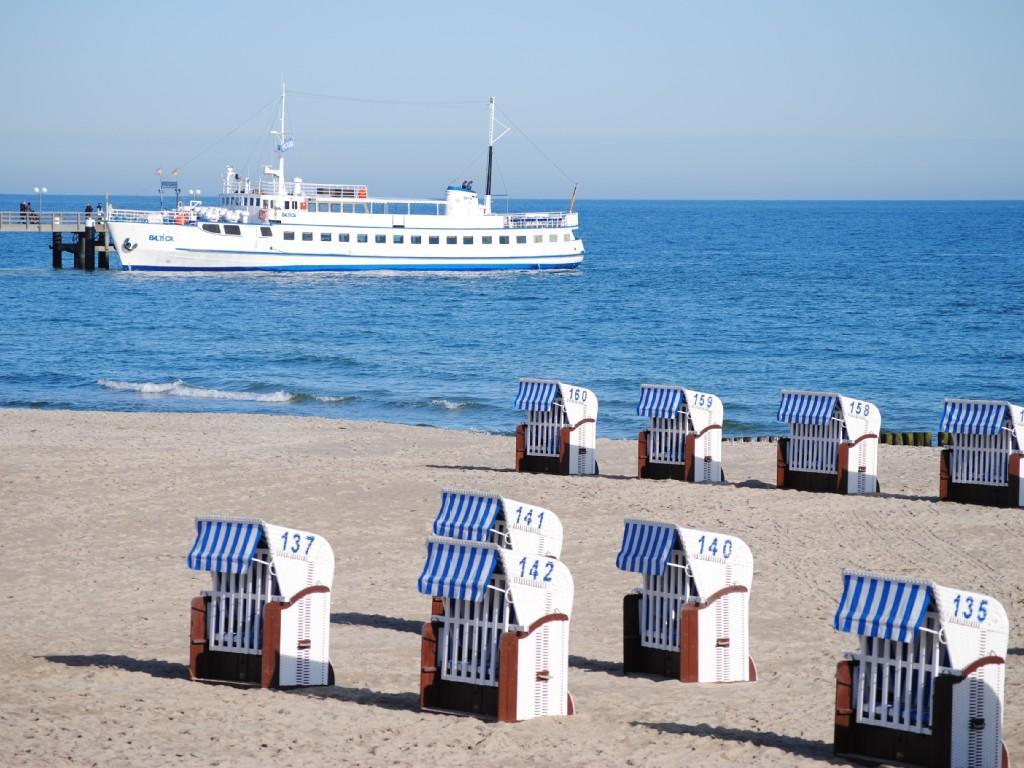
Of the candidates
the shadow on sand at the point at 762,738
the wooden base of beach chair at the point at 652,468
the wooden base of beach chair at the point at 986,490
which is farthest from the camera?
the wooden base of beach chair at the point at 652,468

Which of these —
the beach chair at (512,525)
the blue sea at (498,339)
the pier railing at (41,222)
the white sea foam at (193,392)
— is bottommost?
the white sea foam at (193,392)

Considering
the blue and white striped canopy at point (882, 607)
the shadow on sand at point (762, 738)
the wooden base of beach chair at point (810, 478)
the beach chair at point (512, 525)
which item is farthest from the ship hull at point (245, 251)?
the blue and white striped canopy at point (882, 607)

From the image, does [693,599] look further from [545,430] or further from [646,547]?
[545,430]

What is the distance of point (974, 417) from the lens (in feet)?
56.9

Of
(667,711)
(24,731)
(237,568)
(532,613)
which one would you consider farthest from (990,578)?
(24,731)

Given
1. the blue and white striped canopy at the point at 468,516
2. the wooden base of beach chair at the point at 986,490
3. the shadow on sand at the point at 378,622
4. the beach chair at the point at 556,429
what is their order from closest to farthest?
the blue and white striped canopy at the point at 468,516
the shadow on sand at the point at 378,622
the wooden base of beach chair at the point at 986,490
the beach chair at the point at 556,429

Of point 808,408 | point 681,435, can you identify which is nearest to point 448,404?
point 681,435

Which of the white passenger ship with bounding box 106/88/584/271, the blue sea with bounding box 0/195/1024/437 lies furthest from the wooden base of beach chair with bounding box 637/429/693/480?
the white passenger ship with bounding box 106/88/584/271

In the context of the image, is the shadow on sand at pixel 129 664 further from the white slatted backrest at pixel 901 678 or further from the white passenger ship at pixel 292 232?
the white passenger ship at pixel 292 232

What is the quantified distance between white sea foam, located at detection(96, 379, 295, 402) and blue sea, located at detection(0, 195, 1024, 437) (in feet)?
0.24

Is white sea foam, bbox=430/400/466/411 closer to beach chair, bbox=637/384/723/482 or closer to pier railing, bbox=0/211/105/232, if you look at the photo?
beach chair, bbox=637/384/723/482

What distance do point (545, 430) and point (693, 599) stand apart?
965 cm

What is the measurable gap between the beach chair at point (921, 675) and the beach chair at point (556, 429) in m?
10.7

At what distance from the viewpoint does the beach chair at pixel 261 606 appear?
984 cm
